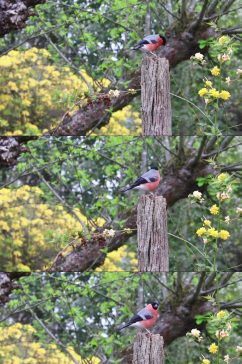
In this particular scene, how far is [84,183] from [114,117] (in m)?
0.55

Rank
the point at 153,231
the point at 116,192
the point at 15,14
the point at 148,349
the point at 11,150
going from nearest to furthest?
the point at 148,349
the point at 153,231
the point at 116,192
the point at 11,150
the point at 15,14

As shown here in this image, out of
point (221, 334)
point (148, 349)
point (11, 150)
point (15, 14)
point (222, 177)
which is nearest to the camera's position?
point (221, 334)

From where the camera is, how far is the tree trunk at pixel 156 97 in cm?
789

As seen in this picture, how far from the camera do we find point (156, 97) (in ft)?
26.0

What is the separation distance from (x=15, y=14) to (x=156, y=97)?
134cm

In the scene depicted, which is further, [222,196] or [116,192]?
[116,192]

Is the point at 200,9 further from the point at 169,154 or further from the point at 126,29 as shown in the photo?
the point at 169,154

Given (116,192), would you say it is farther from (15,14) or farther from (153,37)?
(15,14)

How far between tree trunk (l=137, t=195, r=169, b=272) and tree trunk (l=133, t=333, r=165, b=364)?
0.49 m

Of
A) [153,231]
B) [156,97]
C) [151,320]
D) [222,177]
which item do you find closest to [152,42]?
[156,97]

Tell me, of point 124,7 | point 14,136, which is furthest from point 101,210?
point 124,7

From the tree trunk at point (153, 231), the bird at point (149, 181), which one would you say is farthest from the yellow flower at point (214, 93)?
the tree trunk at point (153, 231)

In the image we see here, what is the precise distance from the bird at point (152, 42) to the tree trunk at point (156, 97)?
75mm

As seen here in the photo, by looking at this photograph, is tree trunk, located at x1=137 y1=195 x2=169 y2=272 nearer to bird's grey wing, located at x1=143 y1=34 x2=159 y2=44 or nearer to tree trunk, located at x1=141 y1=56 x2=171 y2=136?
tree trunk, located at x1=141 y1=56 x2=171 y2=136
